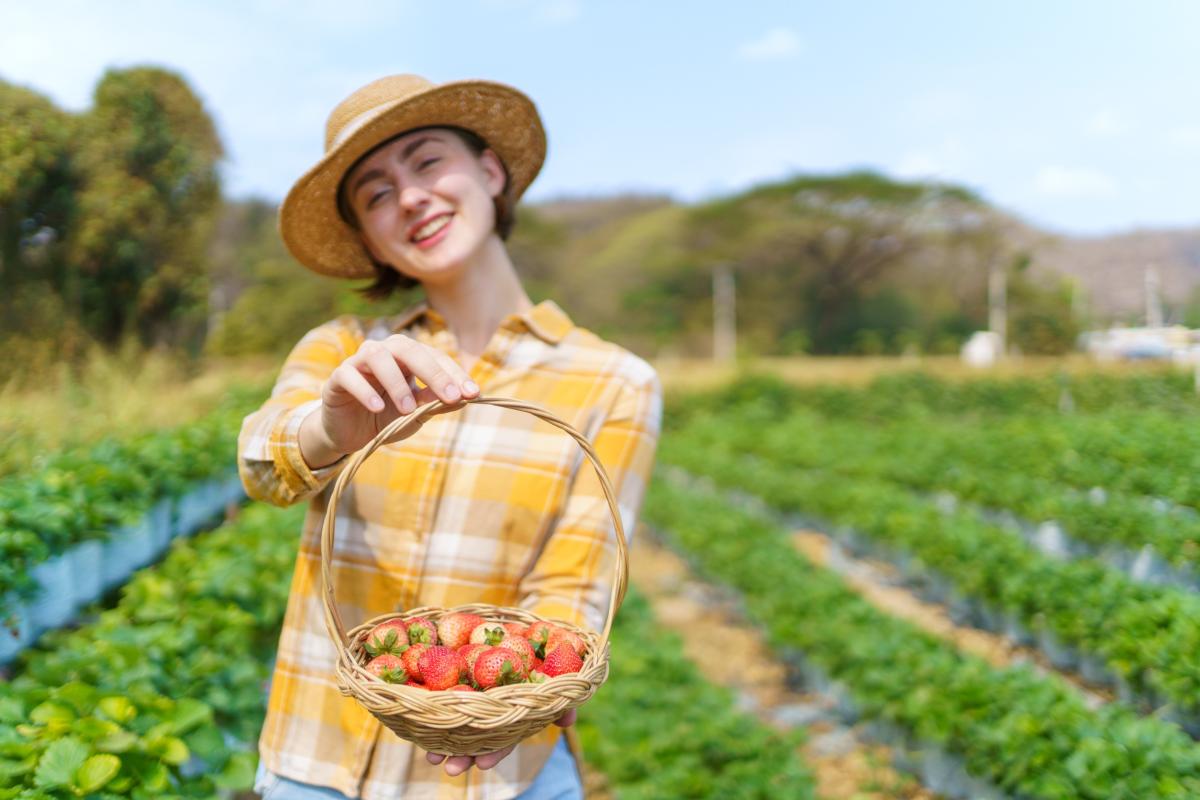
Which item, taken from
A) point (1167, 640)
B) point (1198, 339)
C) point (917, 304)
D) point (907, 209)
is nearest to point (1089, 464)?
point (1198, 339)

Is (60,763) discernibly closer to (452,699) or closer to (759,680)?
(452,699)

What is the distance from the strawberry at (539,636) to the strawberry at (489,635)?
0.04 metres

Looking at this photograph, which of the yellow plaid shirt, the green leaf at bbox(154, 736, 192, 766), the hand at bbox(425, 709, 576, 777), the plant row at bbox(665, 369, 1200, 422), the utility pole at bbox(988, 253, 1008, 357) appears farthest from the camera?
the utility pole at bbox(988, 253, 1008, 357)

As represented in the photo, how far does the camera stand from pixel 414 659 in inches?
47.8

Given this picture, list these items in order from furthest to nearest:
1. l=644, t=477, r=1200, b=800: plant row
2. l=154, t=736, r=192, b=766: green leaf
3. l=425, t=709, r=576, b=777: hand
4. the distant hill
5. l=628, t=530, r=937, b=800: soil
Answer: the distant hill, l=628, t=530, r=937, b=800: soil, l=644, t=477, r=1200, b=800: plant row, l=154, t=736, r=192, b=766: green leaf, l=425, t=709, r=576, b=777: hand

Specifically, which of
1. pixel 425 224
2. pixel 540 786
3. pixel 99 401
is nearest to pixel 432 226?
pixel 425 224

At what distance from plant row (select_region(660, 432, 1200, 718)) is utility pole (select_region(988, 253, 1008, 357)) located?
18.6 meters

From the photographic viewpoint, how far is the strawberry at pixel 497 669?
45.6 inches

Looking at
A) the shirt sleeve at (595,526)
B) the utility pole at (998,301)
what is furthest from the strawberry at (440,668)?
the utility pole at (998,301)

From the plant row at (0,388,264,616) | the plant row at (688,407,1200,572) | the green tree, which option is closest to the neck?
the plant row at (0,388,264,616)

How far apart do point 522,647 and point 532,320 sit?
603 mm

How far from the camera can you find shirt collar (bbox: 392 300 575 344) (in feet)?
5.25

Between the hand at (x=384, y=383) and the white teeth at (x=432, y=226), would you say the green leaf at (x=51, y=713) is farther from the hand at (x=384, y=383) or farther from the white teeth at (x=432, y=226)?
the white teeth at (x=432, y=226)

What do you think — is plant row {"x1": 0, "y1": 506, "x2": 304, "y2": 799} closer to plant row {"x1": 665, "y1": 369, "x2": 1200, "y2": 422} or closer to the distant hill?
the distant hill
